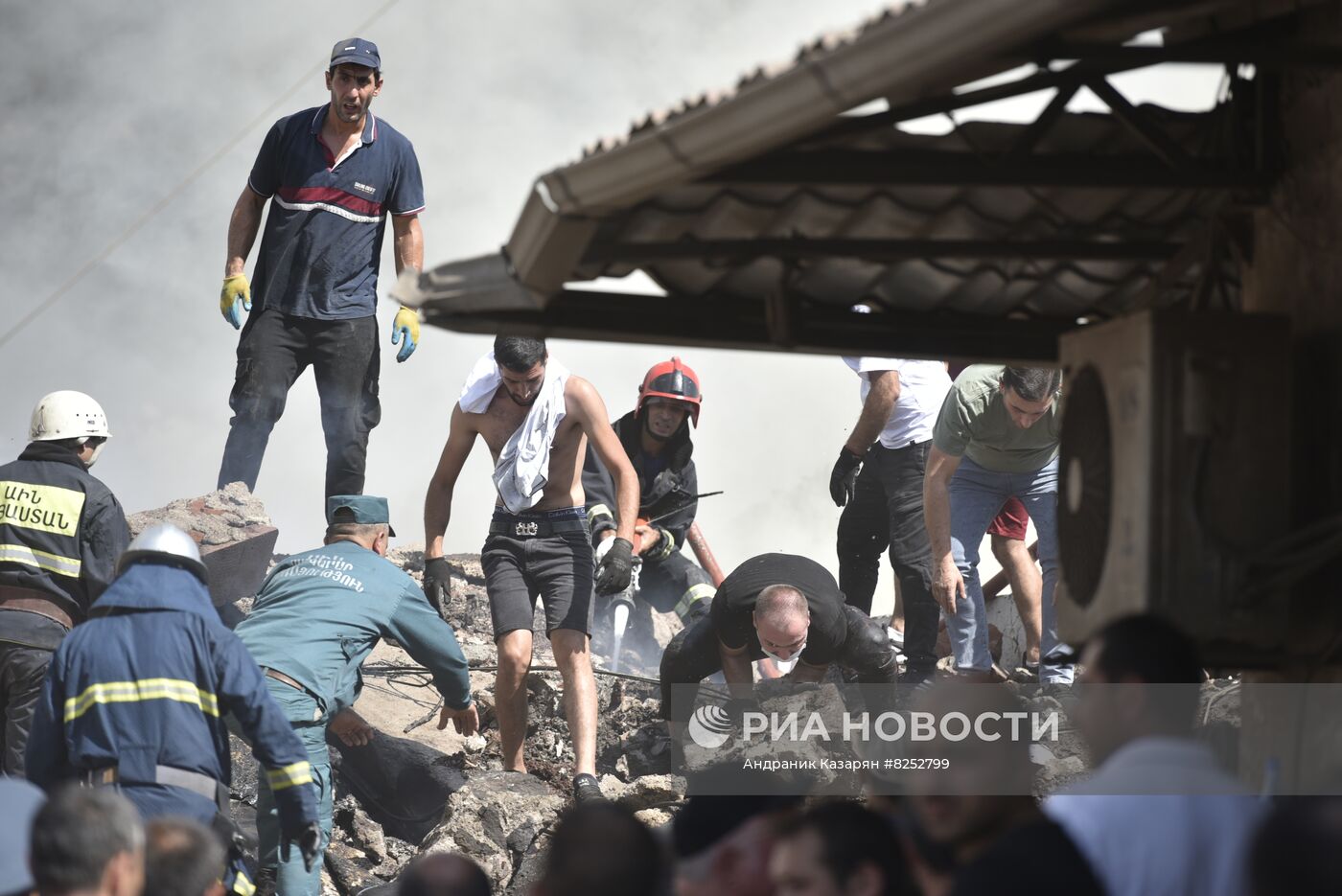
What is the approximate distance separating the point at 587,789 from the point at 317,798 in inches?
57.0

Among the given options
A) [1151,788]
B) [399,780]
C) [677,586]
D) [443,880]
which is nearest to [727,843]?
[443,880]

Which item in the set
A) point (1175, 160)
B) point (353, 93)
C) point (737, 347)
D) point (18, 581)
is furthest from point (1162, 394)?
point (353, 93)

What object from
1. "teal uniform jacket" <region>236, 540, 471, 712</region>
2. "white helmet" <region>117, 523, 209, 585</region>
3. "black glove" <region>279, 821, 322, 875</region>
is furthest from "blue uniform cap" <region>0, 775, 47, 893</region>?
"teal uniform jacket" <region>236, 540, 471, 712</region>

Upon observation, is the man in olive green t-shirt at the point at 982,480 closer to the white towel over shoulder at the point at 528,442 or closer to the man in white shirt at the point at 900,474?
the man in white shirt at the point at 900,474

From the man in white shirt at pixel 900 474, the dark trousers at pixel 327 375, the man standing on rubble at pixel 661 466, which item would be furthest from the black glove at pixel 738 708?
the dark trousers at pixel 327 375

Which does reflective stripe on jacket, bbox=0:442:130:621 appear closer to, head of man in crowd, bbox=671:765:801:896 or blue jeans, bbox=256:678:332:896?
blue jeans, bbox=256:678:332:896

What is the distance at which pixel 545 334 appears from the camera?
4.44 m

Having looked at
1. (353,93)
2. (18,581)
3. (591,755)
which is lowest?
(591,755)

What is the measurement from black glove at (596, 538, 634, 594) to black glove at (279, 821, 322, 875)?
7.19ft

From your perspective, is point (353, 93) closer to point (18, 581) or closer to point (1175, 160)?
point (18, 581)

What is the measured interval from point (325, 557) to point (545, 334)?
2984 millimetres

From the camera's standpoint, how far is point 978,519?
7902mm

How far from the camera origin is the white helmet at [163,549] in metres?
5.56

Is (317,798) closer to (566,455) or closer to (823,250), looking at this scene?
(566,455)
